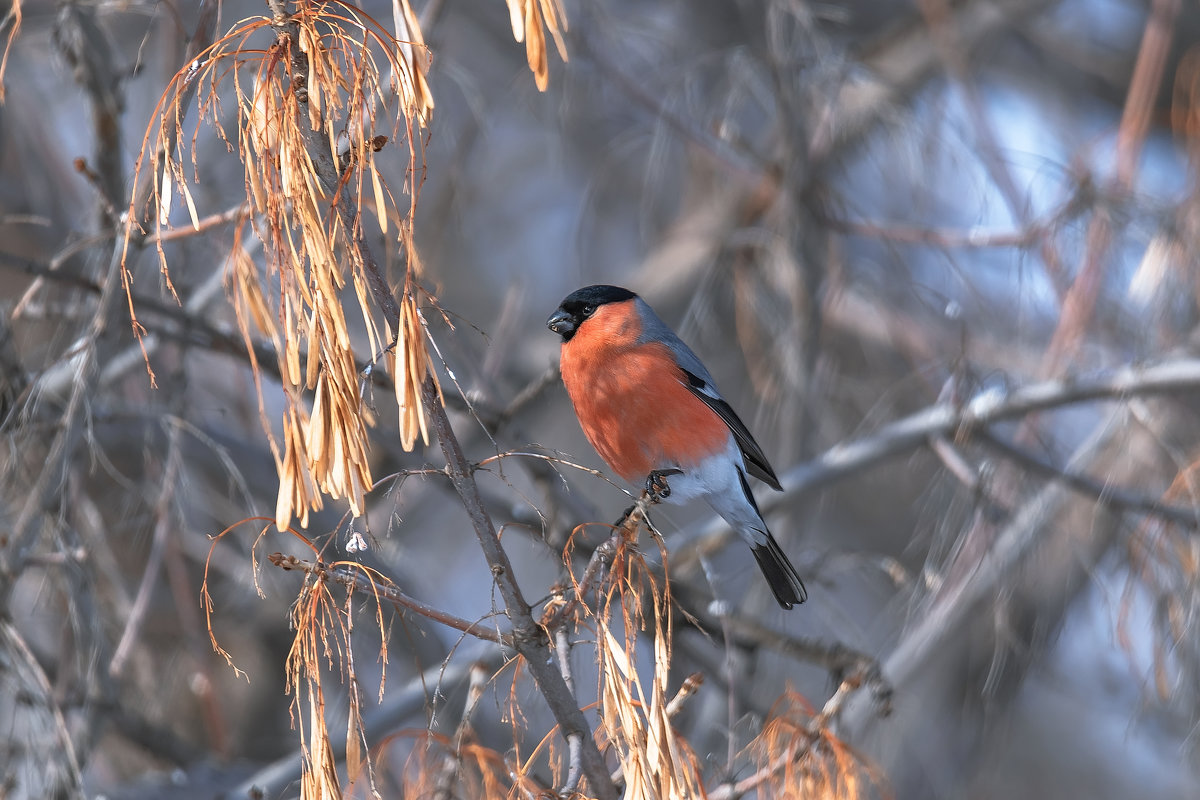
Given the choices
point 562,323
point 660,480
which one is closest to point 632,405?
point 660,480

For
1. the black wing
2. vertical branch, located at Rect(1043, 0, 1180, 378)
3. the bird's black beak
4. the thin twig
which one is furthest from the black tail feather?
the thin twig

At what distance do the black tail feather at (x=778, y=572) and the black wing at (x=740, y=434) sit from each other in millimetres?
171

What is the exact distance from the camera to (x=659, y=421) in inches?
112

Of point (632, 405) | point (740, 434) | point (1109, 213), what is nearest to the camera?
point (632, 405)

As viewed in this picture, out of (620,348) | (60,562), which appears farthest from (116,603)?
(620,348)

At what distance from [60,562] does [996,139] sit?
10.4ft

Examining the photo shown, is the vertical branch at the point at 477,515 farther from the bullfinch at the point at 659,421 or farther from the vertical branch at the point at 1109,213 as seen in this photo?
the vertical branch at the point at 1109,213

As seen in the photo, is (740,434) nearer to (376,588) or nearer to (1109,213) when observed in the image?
(1109,213)

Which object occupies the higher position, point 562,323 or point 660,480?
point 562,323

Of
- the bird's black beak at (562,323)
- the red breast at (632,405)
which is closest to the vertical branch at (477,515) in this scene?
the red breast at (632,405)

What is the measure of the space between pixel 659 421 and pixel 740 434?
0.89 ft

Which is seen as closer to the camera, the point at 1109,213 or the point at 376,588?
the point at 376,588

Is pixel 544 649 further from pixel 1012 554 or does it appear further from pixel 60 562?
pixel 1012 554

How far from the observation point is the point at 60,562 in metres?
2.24
